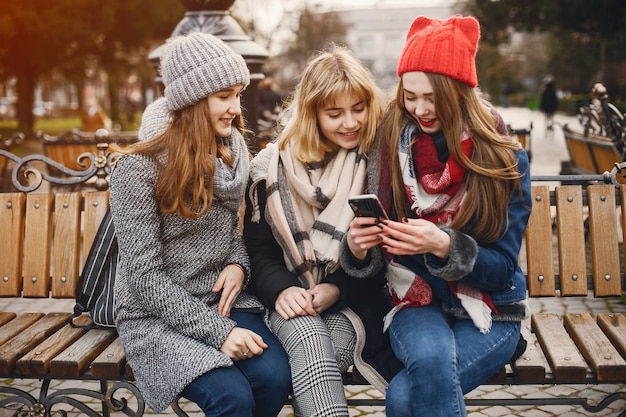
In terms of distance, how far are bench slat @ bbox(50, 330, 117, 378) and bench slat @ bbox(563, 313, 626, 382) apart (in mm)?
2028

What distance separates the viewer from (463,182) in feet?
9.74

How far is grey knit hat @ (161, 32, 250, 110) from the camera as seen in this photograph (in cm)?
299

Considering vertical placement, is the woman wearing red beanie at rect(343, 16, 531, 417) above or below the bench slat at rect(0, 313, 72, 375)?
above

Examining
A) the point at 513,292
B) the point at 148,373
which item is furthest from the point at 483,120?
the point at 148,373

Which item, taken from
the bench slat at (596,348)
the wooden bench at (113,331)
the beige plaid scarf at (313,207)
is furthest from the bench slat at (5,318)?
the bench slat at (596,348)

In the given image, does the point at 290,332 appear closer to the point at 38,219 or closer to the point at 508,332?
the point at 508,332

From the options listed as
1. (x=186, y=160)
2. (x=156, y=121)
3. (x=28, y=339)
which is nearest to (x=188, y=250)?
(x=186, y=160)

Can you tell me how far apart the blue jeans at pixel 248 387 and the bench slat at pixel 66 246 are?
1.24 m

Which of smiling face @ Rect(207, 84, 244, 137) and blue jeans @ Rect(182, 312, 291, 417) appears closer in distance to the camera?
Result: blue jeans @ Rect(182, 312, 291, 417)

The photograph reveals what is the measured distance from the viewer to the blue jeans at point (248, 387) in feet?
9.05

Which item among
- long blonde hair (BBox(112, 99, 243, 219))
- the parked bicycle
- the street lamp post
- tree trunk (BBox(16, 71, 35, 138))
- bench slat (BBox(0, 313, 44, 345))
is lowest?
bench slat (BBox(0, 313, 44, 345))

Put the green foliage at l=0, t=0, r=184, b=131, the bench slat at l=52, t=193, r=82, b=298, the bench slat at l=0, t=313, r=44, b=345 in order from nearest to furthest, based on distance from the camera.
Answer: the bench slat at l=0, t=313, r=44, b=345, the bench slat at l=52, t=193, r=82, b=298, the green foliage at l=0, t=0, r=184, b=131

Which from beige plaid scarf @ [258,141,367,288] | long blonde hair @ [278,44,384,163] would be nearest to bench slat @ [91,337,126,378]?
beige plaid scarf @ [258,141,367,288]

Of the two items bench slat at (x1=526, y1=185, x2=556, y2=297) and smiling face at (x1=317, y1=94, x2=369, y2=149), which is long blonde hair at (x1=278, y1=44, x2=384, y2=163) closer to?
smiling face at (x1=317, y1=94, x2=369, y2=149)
